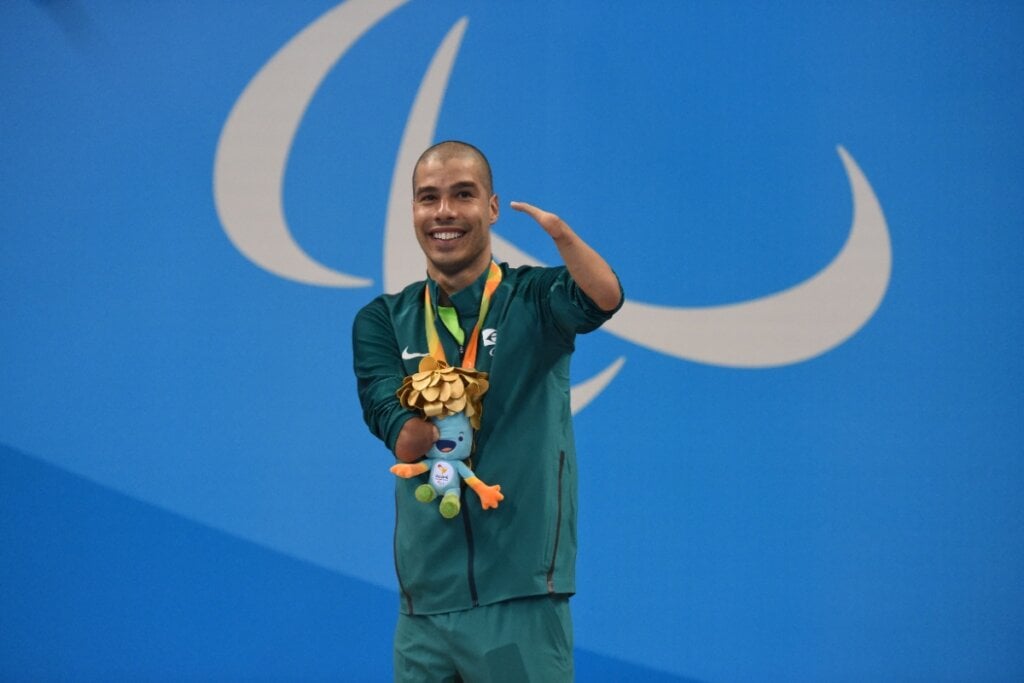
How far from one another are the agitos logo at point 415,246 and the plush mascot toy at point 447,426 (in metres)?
2.03

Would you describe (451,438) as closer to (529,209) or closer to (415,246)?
(529,209)

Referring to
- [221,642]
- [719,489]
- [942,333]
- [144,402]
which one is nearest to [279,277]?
[144,402]

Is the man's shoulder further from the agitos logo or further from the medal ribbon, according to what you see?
the agitos logo

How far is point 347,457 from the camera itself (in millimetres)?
4258

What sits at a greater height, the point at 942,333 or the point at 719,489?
the point at 942,333

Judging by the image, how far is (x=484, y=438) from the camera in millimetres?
2299

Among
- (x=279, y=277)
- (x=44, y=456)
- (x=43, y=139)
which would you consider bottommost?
(x=44, y=456)

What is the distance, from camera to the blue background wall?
165 inches

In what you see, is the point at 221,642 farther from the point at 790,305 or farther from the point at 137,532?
the point at 790,305

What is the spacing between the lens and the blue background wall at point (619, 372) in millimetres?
4199

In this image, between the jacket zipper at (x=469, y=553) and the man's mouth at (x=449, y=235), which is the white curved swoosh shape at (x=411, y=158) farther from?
the jacket zipper at (x=469, y=553)

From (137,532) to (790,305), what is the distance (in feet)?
8.41

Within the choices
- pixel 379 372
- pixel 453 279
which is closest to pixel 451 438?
pixel 379 372

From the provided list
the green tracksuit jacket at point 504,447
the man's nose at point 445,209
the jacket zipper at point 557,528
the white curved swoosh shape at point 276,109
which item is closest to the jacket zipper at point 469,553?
the green tracksuit jacket at point 504,447
